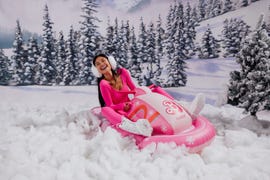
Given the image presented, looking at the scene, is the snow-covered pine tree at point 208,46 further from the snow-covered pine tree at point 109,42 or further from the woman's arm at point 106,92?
the woman's arm at point 106,92

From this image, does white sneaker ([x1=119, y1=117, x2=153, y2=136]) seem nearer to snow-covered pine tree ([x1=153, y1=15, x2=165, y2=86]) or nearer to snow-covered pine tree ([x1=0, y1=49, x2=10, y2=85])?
snow-covered pine tree ([x1=153, y1=15, x2=165, y2=86])

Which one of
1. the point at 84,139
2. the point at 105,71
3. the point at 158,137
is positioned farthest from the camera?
the point at 105,71

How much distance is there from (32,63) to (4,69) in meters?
0.39

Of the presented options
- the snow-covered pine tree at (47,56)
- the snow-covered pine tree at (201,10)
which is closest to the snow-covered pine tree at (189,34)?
the snow-covered pine tree at (201,10)

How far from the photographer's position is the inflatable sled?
2.06 meters

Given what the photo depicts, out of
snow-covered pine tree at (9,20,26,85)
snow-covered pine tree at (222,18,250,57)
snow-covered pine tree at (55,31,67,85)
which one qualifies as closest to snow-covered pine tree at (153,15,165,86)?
snow-covered pine tree at (222,18,250,57)

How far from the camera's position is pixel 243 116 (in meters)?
3.15

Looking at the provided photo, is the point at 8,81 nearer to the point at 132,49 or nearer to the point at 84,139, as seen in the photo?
the point at 132,49

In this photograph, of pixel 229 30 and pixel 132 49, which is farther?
pixel 132 49

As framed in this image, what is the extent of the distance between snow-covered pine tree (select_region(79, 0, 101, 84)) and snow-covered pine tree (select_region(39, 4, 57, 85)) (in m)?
0.40

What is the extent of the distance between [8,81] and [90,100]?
3.81 ft

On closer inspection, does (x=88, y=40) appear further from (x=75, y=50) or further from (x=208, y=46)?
(x=208, y=46)

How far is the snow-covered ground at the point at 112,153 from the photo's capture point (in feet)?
5.68

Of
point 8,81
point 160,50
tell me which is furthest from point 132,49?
point 8,81
